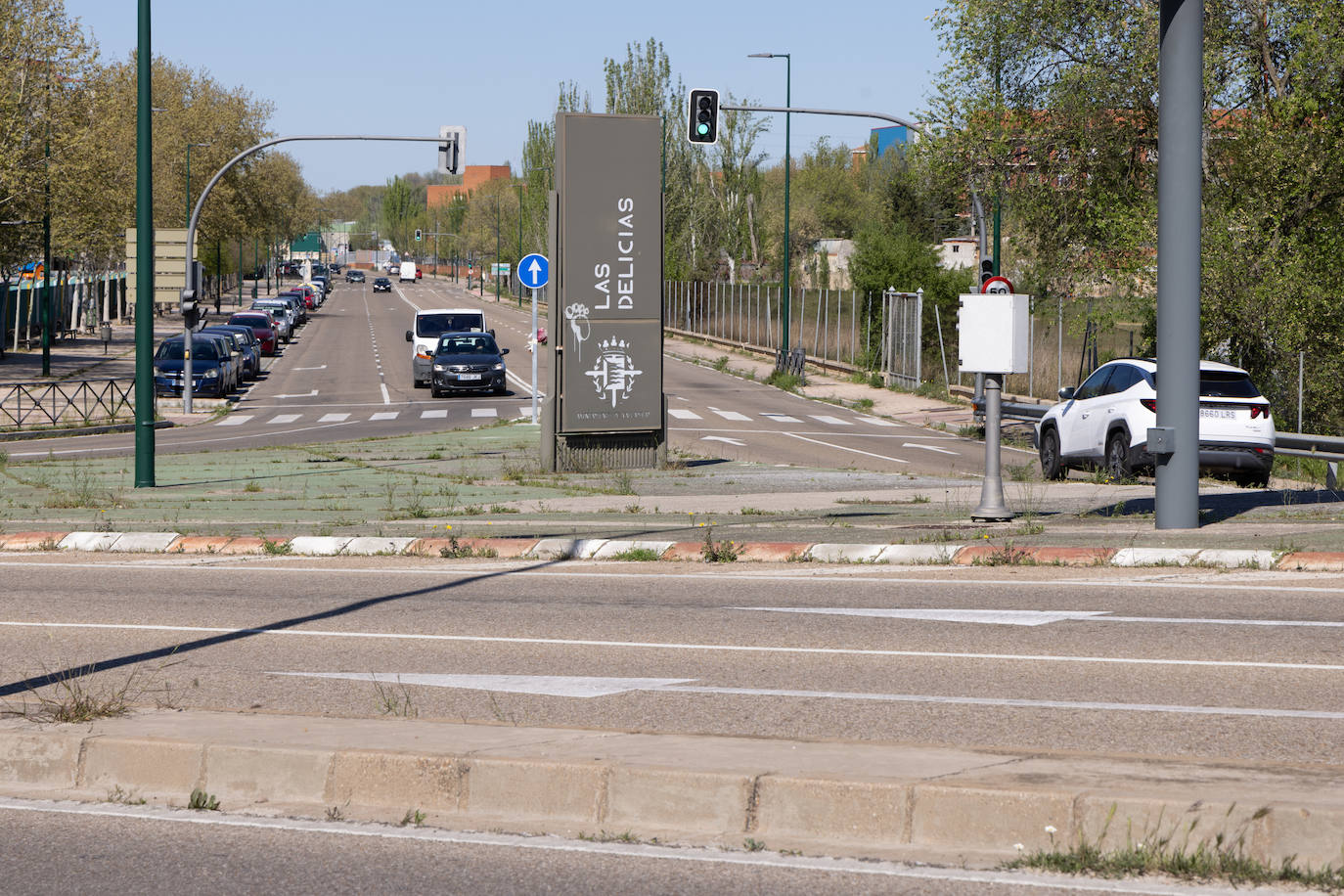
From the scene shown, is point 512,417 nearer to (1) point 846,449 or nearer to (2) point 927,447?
(1) point 846,449

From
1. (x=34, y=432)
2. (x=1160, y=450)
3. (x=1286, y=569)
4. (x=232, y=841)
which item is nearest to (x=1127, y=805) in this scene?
(x=232, y=841)

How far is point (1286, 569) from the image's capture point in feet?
37.9

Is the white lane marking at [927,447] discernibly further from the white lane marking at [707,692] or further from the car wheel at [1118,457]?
the white lane marking at [707,692]

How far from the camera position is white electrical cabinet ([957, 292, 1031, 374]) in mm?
14117

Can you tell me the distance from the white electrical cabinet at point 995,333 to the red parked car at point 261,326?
1999 inches

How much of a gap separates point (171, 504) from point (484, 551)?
6101 millimetres

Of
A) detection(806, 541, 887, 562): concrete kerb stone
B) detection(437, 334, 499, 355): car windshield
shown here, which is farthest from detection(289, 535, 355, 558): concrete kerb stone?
detection(437, 334, 499, 355): car windshield

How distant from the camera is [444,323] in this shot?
48.8m

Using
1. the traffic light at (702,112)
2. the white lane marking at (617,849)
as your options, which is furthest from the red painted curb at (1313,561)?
the traffic light at (702,112)

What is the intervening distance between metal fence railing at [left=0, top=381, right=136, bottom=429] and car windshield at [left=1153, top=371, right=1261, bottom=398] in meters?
22.6

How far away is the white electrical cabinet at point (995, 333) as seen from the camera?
556 inches

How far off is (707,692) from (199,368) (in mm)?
38376

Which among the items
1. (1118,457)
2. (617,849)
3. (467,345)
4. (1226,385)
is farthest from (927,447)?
(617,849)

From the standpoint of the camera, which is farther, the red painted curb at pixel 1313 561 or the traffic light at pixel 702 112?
the traffic light at pixel 702 112
